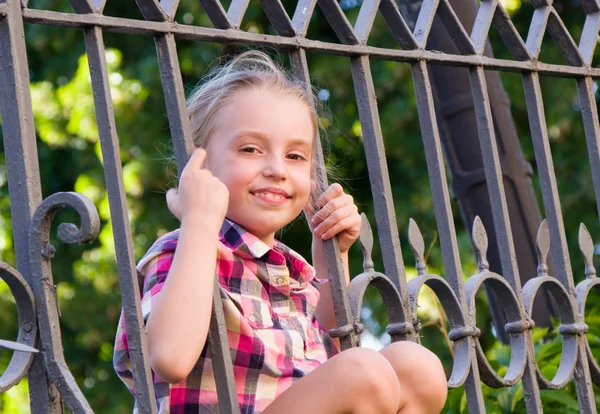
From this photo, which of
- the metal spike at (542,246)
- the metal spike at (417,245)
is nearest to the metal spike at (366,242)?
the metal spike at (417,245)

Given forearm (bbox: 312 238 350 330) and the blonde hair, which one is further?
forearm (bbox: 312 238 350 330)

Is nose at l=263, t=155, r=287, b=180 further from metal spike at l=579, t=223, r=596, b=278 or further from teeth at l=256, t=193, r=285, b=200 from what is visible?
metal spike at l=579, t=223, r=596, b=278

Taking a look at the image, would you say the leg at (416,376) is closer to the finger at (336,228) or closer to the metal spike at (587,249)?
the finger at (336,228)

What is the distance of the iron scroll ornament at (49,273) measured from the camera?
A: 1.64 metres

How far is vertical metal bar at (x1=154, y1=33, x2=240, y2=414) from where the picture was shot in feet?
5.99

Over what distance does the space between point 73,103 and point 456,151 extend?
4597mm

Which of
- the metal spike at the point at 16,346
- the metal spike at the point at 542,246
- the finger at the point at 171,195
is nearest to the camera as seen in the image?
the metal spike at the point at 16,346

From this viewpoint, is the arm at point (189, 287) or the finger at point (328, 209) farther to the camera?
the finger at point (328, 209)

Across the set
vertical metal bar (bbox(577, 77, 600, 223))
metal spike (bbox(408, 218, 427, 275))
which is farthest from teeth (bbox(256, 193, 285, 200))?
vertical metal bar (bbox(577, 77, 600, 223))

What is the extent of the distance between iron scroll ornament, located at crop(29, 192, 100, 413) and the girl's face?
534mm

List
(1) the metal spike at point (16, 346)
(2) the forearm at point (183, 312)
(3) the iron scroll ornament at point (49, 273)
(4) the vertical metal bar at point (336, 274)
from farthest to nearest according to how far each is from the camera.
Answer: (4) the vertical metal bar at point (336, 274) → (2) the forearm at point (183, 312) → (3) the iron scroll ornament at point (49, 273) → (1) the metal spike at point (16, 346)

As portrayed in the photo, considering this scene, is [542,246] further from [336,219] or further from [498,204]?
[336,219]

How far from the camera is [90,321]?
8.17 meters

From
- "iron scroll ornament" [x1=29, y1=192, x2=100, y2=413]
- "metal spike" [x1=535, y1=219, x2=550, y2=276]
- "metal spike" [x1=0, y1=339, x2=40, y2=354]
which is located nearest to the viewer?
"metal spike" [x1=0, y1=339, x2=40, y2=354]
